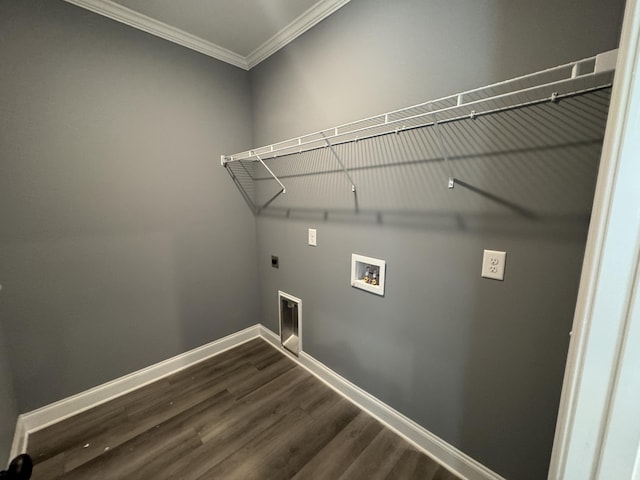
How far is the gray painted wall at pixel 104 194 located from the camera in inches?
55.2

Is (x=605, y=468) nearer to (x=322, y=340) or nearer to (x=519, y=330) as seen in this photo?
(x=519, y=330)

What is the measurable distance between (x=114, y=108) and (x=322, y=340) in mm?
2154

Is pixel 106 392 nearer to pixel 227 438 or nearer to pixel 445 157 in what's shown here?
pixel 227 438

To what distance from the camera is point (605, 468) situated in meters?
0.51

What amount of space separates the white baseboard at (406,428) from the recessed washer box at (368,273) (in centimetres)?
74

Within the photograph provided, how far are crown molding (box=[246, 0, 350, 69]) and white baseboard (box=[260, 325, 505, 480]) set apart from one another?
7.94 feet

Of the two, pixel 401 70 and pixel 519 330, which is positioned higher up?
pixel 401 70

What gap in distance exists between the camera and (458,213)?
1169 mm

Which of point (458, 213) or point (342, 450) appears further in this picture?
point (342, 450)

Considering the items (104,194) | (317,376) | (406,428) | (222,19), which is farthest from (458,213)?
(104,194)

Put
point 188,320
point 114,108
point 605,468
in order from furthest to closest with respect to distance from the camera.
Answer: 1. point 188,320
2. point 114,108
3. point 605,468

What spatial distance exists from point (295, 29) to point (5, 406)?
8.98 ft

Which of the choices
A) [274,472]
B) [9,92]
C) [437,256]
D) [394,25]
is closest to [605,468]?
[437,256]

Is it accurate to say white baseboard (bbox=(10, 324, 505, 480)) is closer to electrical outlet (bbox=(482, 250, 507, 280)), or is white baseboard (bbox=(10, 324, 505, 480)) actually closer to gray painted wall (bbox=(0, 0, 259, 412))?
gray painted wall (bbox=(0, 0, 259, 412))
